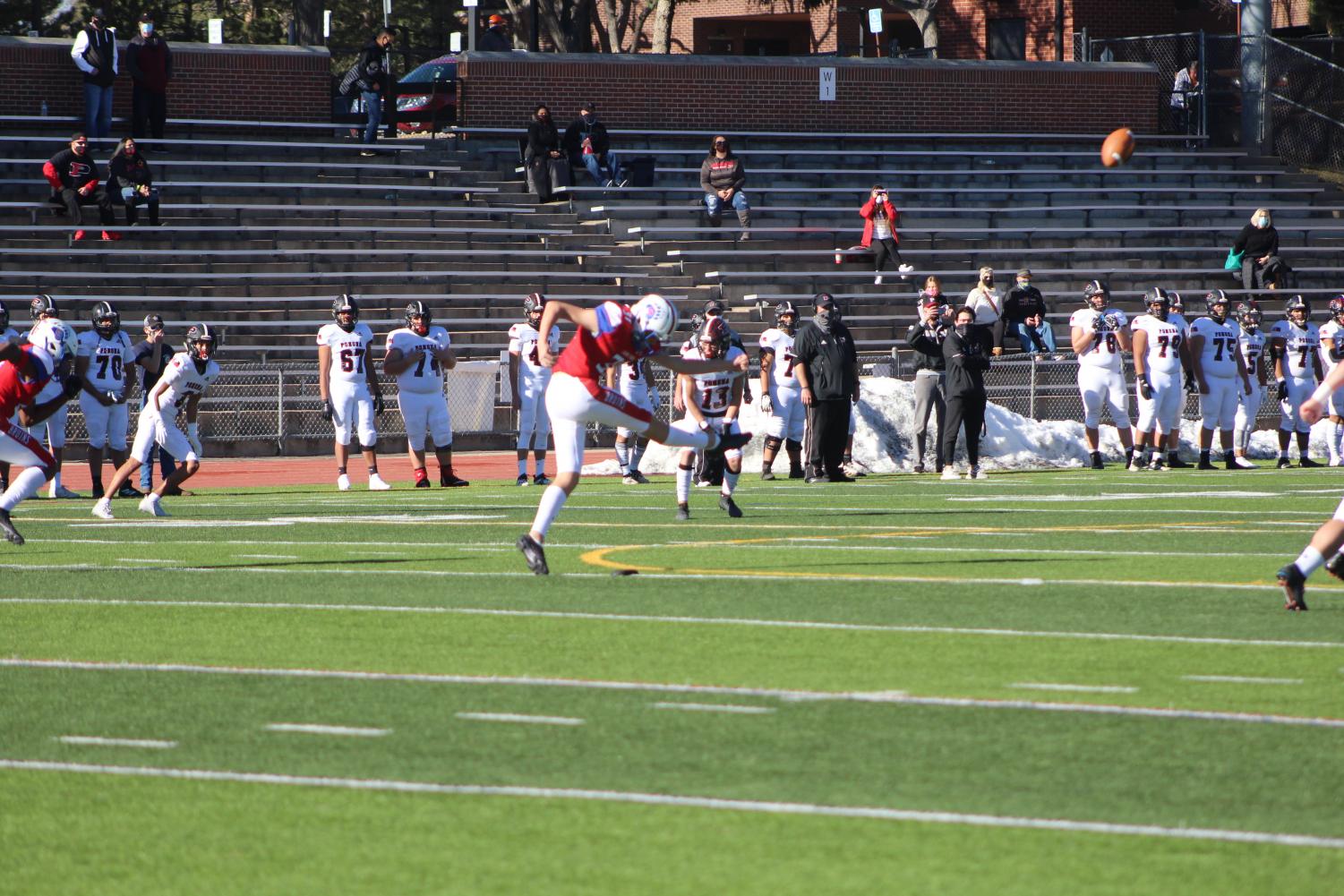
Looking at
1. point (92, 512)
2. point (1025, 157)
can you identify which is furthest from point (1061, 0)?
point (92, 512)

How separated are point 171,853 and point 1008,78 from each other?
3524 centimetres

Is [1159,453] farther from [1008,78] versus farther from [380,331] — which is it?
[1008,78]

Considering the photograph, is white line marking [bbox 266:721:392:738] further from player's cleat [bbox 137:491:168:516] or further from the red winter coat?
the red winter coat

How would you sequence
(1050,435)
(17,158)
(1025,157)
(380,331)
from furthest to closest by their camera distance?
1. (1025,157)
2. (17,158)
3. (380,331)
4. (1050,435)

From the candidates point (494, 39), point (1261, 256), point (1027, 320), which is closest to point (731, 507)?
point (1027, 320)

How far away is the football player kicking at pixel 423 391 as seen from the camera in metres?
19.9

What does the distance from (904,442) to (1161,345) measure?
129 inches

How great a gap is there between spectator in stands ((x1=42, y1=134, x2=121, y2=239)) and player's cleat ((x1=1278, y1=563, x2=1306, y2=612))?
22.1 meters

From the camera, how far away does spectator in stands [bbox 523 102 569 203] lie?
31.5 metres

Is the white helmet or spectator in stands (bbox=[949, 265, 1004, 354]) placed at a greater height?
spectator in stands (bbox=[949, 265, 1004, 354])

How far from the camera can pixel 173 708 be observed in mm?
7355

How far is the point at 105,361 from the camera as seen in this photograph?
64.5 feet

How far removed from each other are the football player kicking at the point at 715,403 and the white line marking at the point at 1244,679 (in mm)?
7581

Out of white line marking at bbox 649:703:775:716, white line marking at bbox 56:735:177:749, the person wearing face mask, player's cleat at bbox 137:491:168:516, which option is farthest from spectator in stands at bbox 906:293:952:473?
white line marking at bbox 56:735:177:749
